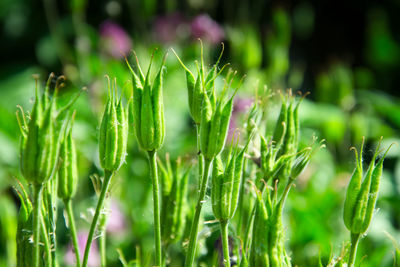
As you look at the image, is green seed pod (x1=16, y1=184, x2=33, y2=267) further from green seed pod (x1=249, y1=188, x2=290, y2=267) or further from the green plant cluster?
green seed pod (x1=249, y1=188, x2=290, y2=267)

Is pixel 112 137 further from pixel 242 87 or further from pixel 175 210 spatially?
pixel 242 87

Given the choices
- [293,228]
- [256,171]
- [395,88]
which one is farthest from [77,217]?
[395,88]

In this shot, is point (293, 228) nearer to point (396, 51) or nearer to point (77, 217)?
point (77, 217)

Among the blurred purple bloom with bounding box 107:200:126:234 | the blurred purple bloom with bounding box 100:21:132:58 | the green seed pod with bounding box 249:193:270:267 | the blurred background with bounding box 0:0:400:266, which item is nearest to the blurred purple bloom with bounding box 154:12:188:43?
the blurred background with bounding box 0:0:400:266

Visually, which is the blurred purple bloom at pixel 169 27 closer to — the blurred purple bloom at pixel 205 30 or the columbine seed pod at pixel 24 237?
the blurred purple bloom at pixel 205 30

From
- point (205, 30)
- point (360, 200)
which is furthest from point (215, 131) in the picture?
point (205, 30)
